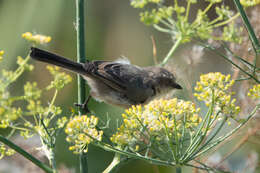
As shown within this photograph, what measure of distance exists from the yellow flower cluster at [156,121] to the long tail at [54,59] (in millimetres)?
801

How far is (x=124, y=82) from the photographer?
3445 millimetres

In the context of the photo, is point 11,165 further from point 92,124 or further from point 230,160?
point 230,160

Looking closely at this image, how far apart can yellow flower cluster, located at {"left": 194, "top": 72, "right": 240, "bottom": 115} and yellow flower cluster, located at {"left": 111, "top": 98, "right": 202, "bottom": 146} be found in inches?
4.4

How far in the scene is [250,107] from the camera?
182cm

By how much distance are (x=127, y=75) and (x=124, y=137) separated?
6.33 feet

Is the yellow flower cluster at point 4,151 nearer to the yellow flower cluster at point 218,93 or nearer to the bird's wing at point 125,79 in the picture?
the yellow flower cluster at point 218,93

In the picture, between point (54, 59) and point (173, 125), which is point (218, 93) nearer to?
point (173, 125)

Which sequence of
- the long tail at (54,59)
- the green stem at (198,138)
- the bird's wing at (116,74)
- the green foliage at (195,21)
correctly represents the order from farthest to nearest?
the bird's wing at (116,74) → the green foliage at (195,21) → the long tail at (54,59) → the green stem at (198,138)

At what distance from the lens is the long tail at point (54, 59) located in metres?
2.22

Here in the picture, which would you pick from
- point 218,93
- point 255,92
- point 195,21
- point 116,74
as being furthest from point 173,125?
point 116,74

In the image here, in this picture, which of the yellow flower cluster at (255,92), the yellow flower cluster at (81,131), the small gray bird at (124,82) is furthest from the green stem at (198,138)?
the small gray bird at (124,82)

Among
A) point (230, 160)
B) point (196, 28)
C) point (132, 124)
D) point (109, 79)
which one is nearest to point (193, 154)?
point (132, 124)

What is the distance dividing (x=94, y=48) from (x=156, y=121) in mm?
2637

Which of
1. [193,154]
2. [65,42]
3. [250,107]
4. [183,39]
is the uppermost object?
[65,42]
